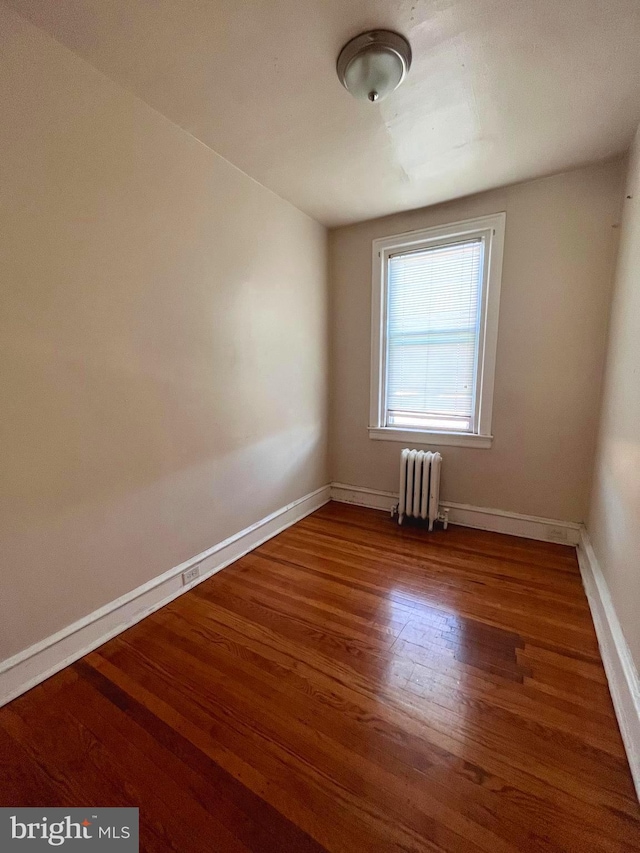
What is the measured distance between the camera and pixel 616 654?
1.42 m

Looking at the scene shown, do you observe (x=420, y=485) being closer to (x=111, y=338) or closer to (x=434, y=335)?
(x=434, y=335)

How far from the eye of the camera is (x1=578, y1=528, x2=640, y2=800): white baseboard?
45.1 inches

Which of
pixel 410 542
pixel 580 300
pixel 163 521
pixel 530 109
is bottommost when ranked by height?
pixel 410 542

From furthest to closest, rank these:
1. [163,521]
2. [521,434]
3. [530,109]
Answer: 1. [521,434]
2. [163,521]
3. [530,109]

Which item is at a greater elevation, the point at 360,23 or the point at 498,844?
the point at 360,23

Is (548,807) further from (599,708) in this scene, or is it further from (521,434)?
(521,434)

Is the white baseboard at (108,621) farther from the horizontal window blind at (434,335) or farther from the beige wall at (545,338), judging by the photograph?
the beige wall at (545,338)

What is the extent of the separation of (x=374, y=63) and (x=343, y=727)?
2680 millimetres

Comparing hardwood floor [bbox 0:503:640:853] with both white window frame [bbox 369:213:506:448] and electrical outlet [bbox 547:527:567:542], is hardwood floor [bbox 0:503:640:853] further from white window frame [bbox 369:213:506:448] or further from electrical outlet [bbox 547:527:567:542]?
white window frame [bbox 369:213:506:448]

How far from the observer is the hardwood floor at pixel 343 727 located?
0.99 meters

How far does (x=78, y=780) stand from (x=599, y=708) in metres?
1.87

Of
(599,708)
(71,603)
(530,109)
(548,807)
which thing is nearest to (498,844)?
(548,807)

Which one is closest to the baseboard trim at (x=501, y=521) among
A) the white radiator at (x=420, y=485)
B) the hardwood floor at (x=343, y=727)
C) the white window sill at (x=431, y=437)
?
the white radiator at (x=420, y=485)

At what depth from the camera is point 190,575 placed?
213 centimetres
